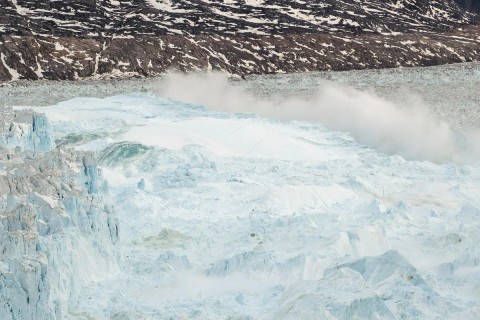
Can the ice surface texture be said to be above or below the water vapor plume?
above

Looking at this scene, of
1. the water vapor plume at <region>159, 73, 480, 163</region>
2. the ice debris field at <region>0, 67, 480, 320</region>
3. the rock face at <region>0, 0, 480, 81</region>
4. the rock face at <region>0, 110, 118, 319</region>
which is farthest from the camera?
the rock face at <region>0, 0, 480, 81</region>

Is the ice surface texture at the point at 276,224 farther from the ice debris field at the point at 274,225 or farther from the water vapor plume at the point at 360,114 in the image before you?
the water vapor plume at the point at 360,114

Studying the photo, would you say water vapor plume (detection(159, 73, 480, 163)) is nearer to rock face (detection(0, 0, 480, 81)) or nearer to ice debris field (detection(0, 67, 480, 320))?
ice debris field (detection(0, 67, 480, 320))

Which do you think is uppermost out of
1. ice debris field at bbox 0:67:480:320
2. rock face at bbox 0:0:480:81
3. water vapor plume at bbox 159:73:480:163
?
ice debris field at bbox 0:67:480:320

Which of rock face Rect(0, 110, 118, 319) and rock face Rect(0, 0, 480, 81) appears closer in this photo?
rock face Rect(0, 110, 118, 319)

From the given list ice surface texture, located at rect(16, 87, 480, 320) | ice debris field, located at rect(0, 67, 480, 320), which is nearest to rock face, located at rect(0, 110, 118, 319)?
ice debris field, located at rect(0, 67, 480, 320)

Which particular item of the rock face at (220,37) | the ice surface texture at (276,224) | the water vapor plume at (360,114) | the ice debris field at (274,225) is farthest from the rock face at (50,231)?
Answer: the rock face at (220,37)

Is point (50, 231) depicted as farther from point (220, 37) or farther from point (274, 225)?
point (220, 37)
